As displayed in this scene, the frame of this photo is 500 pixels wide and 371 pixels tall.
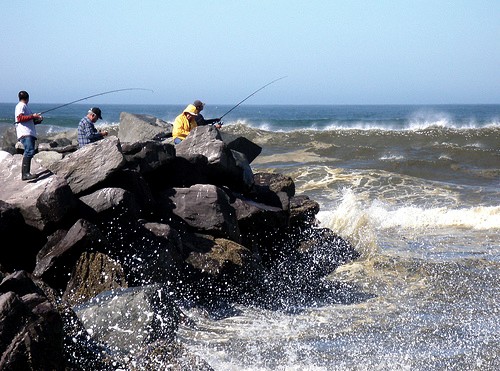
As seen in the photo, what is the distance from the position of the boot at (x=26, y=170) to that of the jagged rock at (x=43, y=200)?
59 mm

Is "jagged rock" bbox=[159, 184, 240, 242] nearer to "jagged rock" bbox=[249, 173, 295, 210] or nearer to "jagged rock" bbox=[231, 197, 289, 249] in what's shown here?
"jagged rock" bbox=[231, 197, 289, 249]

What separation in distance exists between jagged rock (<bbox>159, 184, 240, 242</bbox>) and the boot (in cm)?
161

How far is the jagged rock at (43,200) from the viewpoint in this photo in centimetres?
779

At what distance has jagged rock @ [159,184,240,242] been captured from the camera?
8.95 m

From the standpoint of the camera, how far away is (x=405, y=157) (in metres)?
25.4

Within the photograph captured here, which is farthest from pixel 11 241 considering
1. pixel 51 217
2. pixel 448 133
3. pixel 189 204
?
pixel 448 133

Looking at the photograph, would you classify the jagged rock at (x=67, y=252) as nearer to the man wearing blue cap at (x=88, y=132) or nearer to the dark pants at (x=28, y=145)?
the dark pants at (x=28, y=145)

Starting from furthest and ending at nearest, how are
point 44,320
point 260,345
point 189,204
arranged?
point 189,204 → point 260,345 → point 44,320

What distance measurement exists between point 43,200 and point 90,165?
946mm

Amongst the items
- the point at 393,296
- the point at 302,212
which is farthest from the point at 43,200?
the point at 302,212

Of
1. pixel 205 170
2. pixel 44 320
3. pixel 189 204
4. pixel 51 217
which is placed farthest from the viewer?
pixel 205 170

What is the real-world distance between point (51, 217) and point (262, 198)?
369cm

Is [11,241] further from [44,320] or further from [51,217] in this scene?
[44,320]

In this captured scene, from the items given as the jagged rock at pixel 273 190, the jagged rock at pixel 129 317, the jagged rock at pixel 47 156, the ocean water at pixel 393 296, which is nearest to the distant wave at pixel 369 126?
the ocean water at pixel 393 296
